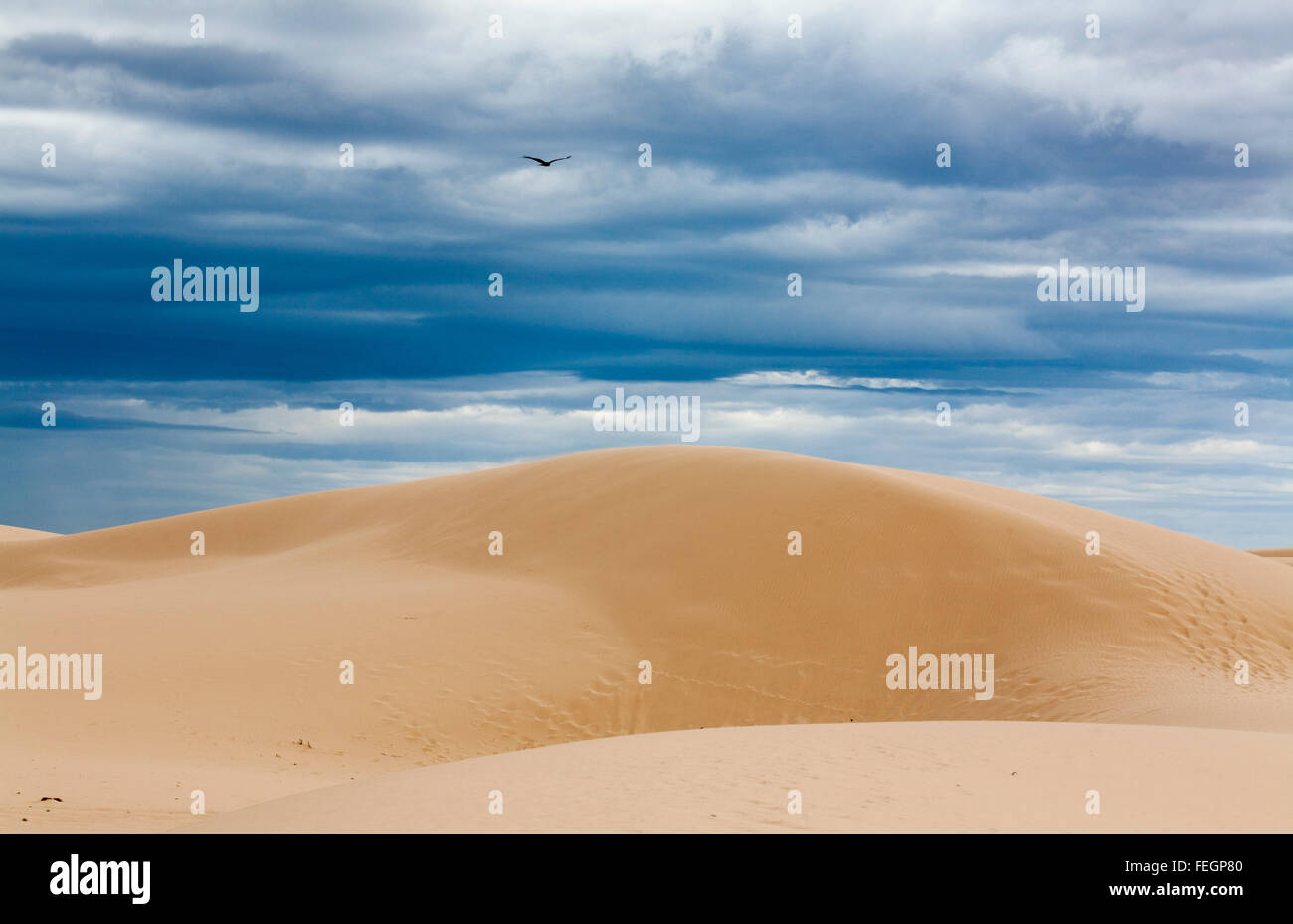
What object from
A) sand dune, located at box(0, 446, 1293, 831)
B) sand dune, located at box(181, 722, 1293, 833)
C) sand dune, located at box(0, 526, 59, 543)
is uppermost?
sand dune, located at box(0, 526, 59, 543)

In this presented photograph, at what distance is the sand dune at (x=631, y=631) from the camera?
19.6m

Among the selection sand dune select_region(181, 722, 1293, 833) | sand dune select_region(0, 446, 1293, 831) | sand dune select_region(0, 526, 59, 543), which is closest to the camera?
sand dune select_region(181, 722, 1293, 833)

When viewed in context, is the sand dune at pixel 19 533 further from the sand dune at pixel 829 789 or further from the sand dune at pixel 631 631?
the sand dune at pixel 829 789

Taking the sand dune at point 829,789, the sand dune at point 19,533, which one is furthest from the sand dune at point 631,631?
the sand dune at point 19,533

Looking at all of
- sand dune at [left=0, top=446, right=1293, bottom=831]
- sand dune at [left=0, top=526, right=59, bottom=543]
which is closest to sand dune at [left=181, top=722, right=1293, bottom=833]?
sand dune at [left=0, top=446, right=1293, bottom=831]

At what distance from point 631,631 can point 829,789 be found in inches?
632

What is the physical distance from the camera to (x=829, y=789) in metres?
10.3

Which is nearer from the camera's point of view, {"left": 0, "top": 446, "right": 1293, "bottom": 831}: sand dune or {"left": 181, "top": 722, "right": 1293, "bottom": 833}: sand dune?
{"left": 181, "top": 722, "right": 1293, "bottom": 833}: sand dune

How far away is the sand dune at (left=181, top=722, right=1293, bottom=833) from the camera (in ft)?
29.9

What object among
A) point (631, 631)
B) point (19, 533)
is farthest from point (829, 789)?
point (19, 533)

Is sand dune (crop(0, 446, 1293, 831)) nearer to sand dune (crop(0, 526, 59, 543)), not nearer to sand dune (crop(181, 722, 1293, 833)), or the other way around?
sand dune (crop(181, 722, 1293, 833))

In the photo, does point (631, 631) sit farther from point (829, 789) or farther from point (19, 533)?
point (19, 533)

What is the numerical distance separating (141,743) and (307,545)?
19.8m

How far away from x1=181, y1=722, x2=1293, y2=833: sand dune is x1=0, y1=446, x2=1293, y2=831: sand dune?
14.6 feet
